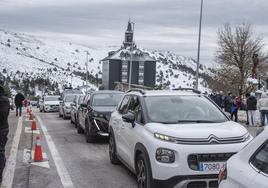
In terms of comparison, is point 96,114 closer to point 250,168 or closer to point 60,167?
point 60,167

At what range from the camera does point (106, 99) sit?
15266 millimetres

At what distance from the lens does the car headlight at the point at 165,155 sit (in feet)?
21.7

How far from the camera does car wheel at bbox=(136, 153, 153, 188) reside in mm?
6781

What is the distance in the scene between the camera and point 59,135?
16.7 m

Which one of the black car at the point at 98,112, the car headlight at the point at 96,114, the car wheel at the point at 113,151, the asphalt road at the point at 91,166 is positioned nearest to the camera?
the asphalt road at the point at 91,166

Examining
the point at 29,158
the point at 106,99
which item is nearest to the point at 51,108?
the point at 106,99

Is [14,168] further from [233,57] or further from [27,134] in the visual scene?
[233,57]

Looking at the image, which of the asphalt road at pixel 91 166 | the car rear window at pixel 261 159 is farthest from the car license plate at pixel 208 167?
the car rear window at pixel 261 159

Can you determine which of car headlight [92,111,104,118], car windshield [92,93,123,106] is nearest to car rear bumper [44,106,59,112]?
car windshield [92,93,123,106]

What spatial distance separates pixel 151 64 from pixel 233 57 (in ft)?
344

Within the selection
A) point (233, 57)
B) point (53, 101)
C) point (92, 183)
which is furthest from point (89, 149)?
point (233, 57)

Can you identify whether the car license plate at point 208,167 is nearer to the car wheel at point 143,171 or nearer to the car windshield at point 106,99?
the car wheel at point 143,171

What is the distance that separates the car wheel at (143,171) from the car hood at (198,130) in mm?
446

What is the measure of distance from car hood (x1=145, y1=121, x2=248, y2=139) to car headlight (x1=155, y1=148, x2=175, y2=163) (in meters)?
0.27
